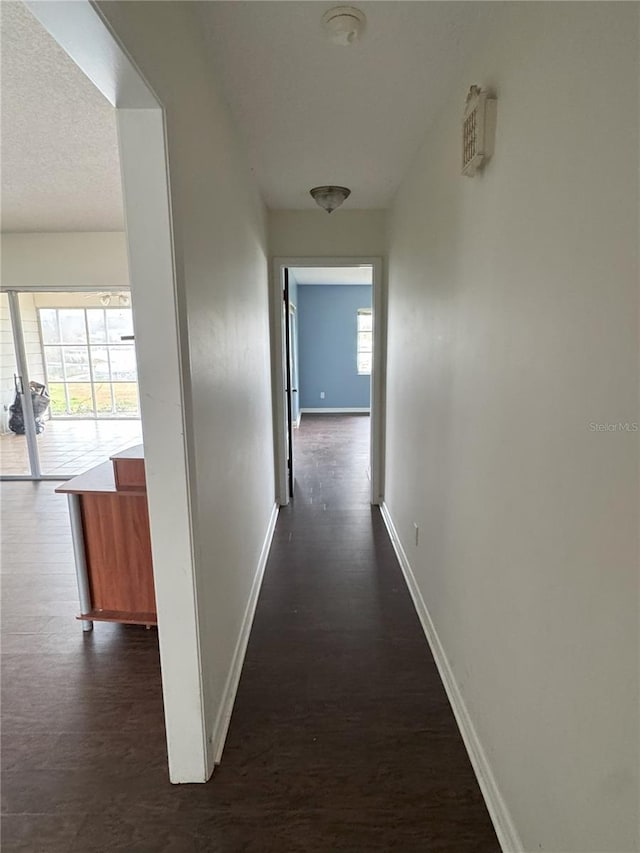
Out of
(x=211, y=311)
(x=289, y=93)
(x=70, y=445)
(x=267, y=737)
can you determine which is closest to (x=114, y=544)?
(x=267, y=737)

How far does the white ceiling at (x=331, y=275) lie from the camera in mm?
6793

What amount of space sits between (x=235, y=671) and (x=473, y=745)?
3.35 ft

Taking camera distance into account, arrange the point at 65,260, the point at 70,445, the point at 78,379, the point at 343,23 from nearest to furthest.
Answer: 1. the point at 343,23
2. the point at 65,260
3. the point at 70,445
4. the point at 78,379

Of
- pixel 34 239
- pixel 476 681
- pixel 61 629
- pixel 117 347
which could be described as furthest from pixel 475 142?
pixel 117 347

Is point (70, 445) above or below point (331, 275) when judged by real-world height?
below

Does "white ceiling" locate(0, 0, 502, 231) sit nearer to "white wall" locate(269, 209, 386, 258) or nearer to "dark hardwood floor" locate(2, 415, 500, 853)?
"white wall" locate(269, 209, 386, 258)

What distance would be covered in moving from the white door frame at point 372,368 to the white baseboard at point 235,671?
1129 millimetres

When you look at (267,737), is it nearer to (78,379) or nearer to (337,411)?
(78,379)

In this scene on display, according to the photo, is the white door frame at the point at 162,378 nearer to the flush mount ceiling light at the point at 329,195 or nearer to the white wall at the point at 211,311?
the white wall at the point at 211,311

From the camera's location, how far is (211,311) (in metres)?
1.68

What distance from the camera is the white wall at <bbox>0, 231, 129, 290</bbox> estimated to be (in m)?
4.71

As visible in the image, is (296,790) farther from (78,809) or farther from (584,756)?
(584,756)

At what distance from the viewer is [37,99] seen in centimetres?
200

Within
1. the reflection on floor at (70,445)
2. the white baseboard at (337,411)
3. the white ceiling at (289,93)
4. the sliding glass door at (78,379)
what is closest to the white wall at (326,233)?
the white ceiling at (289,93)
